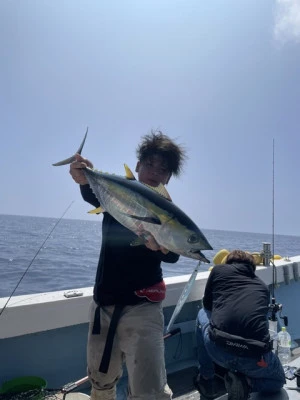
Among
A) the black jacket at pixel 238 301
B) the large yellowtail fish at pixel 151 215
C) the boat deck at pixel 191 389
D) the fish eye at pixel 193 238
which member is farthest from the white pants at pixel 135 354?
the boat deck at pixel 191 389

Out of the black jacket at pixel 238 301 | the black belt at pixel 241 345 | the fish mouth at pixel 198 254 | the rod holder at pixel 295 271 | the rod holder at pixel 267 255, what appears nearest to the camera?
the fish mouth at pixel 198 254

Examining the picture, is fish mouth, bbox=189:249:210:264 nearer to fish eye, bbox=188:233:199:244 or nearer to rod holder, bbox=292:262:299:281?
fish eye, bbox=188:233:199:244

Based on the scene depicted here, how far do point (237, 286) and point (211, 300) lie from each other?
23.2 inches

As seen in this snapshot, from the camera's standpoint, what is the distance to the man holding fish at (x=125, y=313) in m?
2.14

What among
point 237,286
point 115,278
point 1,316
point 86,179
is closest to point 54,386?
point 1,316

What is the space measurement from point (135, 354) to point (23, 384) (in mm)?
1797

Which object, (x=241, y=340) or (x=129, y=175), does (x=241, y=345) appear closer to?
(x=241, y=340)

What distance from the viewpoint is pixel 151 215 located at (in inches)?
73.4

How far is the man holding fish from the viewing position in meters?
2.14

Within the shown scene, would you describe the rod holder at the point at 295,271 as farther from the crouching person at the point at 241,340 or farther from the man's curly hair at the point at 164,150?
the man's curly hair at the point at 164,150

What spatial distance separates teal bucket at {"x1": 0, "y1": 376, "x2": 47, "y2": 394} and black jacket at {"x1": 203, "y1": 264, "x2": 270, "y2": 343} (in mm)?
1908

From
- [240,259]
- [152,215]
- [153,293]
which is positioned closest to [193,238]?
[152,215]

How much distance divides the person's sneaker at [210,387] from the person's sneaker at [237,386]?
2.10 ft

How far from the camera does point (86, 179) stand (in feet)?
7.75
